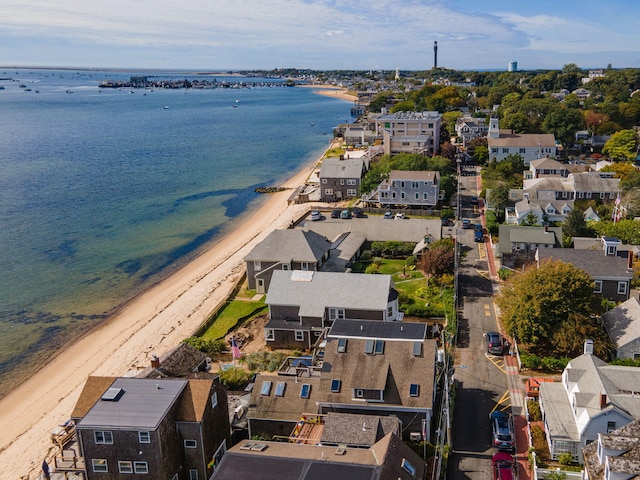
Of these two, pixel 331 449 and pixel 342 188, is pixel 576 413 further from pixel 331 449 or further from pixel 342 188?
pixel 342 188

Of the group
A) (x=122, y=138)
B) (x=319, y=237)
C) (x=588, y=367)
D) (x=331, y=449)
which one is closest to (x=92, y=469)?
(x=331, y=449)

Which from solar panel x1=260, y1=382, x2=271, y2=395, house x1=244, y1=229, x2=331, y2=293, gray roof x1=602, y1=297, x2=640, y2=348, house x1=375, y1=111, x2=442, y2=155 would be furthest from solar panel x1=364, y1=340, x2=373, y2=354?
house x1=375, y1=111, x2=442, y2=155

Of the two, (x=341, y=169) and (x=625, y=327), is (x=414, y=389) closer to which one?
(x=625, y=327)

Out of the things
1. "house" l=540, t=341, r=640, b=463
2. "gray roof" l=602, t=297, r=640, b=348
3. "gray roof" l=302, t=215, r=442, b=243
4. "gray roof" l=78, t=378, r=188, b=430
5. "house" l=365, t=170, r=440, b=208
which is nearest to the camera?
"gray roof" l=78, t=378, r=188, b=430

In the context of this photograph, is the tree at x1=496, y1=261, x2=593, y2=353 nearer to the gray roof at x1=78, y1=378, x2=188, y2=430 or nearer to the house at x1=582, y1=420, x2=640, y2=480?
the house at x1=582, y1=420, x2=640, y2=480

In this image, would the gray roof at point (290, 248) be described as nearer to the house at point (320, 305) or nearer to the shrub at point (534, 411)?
the house at point (320, 305)

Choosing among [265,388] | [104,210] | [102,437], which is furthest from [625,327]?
[104,210]
